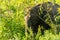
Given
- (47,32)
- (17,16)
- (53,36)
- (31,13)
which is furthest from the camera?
(17,16)

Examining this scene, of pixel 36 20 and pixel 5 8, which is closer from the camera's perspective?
pixel 36 20

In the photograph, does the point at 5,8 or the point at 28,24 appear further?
the point at 5,8

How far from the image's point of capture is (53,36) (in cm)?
436

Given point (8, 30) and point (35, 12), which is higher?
point (35, 12)

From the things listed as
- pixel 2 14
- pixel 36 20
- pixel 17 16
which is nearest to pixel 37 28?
pixel 36 20

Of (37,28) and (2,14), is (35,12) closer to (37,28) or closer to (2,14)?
(37,28)

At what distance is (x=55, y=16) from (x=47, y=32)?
0.42 meters

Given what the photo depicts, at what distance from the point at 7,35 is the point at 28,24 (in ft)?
1.39

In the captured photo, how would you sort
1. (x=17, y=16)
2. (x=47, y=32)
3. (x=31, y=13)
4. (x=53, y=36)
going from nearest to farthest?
(x=53, y=36) < (x=47, y=32) < (x=31, y=13) < (x=17, y=16)

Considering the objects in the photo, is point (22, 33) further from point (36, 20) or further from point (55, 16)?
point (55, 16)

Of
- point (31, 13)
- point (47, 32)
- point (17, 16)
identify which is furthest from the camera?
point (17, 16)

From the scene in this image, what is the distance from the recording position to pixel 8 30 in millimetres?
5152

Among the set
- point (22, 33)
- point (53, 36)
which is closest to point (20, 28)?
point (22, 33)

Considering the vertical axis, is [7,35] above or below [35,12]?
below
